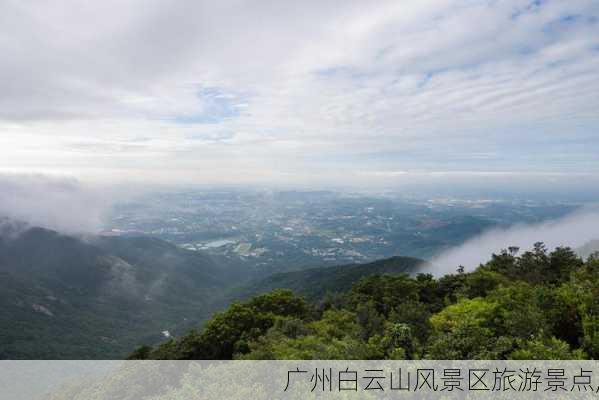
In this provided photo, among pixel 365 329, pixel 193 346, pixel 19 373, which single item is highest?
pixel 365 329

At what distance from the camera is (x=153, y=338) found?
5438 inches

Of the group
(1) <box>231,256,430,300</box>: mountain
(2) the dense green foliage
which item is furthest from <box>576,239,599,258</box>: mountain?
(2) the dense green foliage

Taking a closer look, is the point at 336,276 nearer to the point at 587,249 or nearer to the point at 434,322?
the point at 587,249

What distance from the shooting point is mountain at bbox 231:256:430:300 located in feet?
362

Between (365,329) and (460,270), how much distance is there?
26191mm

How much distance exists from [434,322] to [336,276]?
109816 mm

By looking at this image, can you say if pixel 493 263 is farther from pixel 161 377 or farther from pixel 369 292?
pixel 161 377

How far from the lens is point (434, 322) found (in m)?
20.1

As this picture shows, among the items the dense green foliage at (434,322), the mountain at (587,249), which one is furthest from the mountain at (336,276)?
the dense green foliage at (434,322)

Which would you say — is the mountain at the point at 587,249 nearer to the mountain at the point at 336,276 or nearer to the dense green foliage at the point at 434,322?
the mountain at the point at 336,276

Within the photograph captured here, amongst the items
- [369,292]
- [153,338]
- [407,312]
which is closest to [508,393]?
[407,312]

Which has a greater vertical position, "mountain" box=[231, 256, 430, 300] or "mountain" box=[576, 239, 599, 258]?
"mountain" box=[576, 239, 599, 258]

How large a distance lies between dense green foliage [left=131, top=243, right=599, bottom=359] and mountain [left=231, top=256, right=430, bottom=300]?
54.6m

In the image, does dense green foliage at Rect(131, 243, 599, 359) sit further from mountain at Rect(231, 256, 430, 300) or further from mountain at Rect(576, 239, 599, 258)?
mountain at Rect(231, 256, 430, 300)
